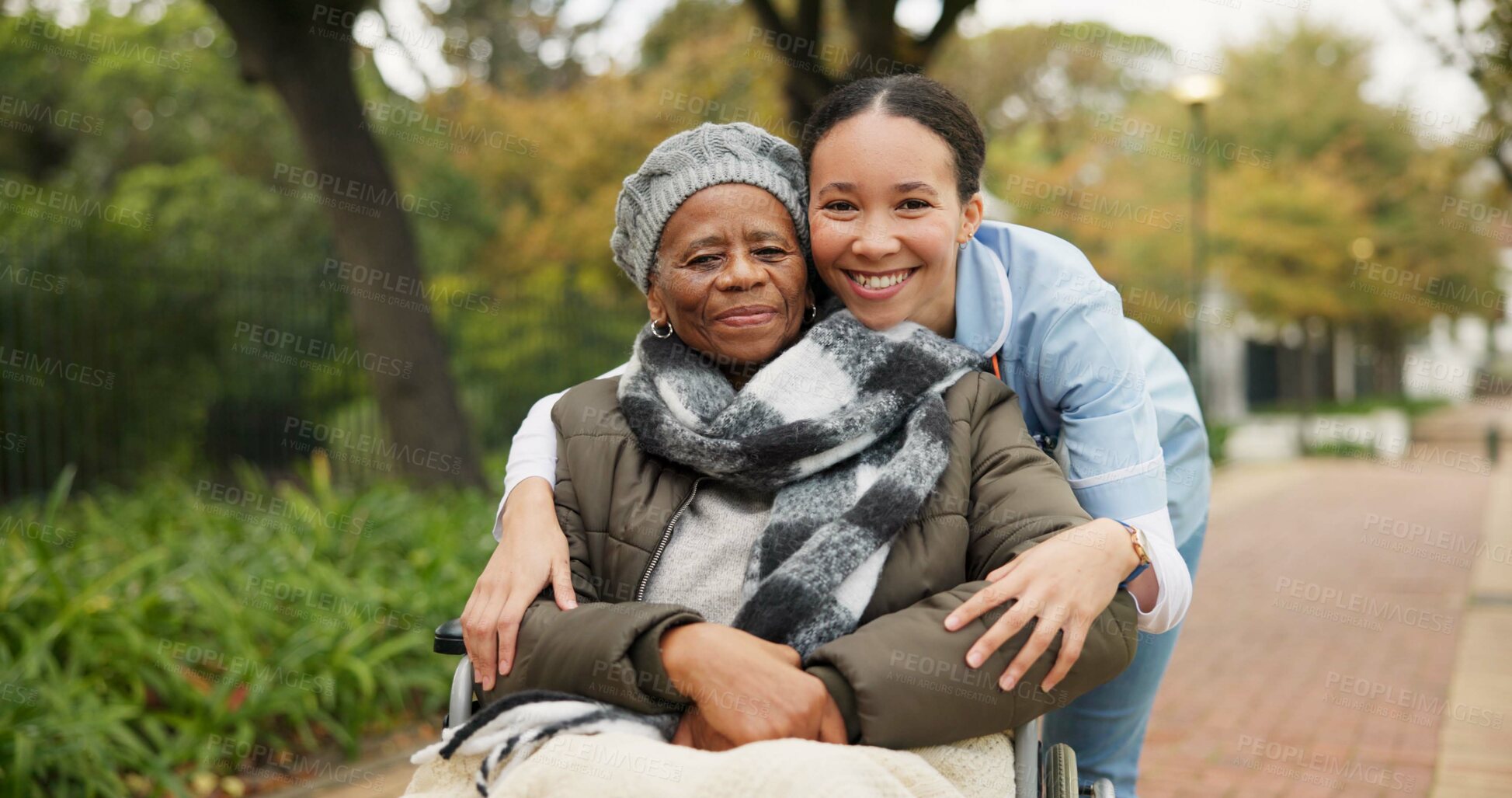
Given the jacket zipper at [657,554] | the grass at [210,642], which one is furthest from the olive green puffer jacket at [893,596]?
the grass at [210,642]

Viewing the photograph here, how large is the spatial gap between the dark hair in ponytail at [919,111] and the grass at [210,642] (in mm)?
2968

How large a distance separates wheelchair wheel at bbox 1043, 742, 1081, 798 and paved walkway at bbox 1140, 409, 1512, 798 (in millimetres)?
2479

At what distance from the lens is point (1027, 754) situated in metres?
1.75

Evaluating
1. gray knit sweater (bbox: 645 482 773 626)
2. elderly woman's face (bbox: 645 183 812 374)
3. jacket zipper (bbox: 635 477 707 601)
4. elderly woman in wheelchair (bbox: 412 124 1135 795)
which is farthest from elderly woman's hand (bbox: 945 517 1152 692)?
elderly woman's face (bbox: 645 183 812 374)

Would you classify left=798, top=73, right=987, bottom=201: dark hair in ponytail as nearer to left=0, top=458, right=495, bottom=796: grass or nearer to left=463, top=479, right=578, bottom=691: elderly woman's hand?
left=463, top=479, right=578, bottom=691: elderly woman's hand

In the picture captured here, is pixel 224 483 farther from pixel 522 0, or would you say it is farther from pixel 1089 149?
pixel 1089 149

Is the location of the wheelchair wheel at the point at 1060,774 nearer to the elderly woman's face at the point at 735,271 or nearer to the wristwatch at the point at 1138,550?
the wristwatch at the point at 1138,550

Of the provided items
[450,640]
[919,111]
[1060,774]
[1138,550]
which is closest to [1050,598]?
[1138,550]

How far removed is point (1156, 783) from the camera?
4297 mm

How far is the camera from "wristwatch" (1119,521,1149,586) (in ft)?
5.97

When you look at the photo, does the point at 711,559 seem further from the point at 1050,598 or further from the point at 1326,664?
the point at 1326,664

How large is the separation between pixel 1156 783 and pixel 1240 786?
0.29 m

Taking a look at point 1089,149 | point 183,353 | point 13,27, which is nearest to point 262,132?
point 13,27

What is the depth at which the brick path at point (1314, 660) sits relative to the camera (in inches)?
174
